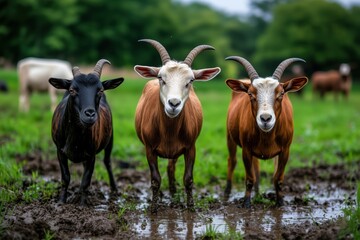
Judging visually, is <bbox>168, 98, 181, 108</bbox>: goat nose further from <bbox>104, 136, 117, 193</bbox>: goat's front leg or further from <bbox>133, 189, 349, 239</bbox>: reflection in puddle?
<bbox>104, 136, 117, 193</bbox>: goat's front leg

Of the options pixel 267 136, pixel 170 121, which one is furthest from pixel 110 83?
pixel 267 136

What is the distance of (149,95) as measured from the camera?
8.30 meters

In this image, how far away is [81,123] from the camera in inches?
287

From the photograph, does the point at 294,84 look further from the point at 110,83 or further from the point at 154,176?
the point at 110,83

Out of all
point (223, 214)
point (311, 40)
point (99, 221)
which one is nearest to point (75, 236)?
point (99, 221)

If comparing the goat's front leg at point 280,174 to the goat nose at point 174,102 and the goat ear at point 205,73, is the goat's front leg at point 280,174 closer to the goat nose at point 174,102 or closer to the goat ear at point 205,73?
the goat ear at point 205,73

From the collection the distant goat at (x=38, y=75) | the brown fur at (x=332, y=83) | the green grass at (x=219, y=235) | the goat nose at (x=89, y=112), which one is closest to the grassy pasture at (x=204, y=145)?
the distant goat at (x=38, y=75)

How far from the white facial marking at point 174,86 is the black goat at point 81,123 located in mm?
831

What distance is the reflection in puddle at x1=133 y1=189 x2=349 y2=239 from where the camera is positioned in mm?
6520

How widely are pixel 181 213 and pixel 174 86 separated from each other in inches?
69.6

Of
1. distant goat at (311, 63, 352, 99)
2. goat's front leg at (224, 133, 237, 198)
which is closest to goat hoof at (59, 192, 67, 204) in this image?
goat's front leg at (224, 133, 237, 198)

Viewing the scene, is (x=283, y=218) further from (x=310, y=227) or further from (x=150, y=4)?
(x=150, y=4)

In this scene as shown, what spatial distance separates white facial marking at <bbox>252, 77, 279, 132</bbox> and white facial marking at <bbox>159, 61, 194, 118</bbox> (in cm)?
97

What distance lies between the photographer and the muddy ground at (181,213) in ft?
19.9
